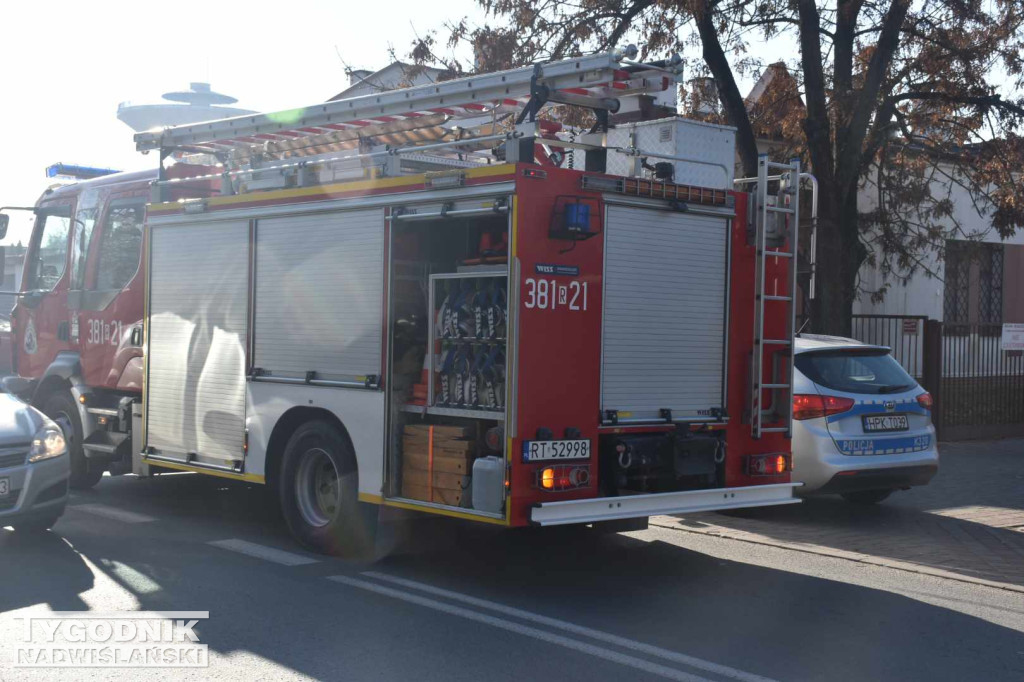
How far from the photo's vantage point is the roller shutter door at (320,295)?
7.79m

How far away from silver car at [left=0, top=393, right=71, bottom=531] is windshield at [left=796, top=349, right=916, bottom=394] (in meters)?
5.94

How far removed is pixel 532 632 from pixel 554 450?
3.83 feet

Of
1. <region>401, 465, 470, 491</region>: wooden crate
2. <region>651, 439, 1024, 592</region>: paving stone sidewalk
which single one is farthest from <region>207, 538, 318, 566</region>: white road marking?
<region>651, 439, 1024, 592</region>: paving stone sidewalk

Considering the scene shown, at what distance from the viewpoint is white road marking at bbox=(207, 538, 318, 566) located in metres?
7.96

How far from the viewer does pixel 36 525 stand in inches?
325

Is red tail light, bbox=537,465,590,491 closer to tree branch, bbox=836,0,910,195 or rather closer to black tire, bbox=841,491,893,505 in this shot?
black tire, bbox=841,491,893,505

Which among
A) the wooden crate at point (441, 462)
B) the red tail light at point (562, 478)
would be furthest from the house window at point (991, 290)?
the wooden crate at point (441, 462)

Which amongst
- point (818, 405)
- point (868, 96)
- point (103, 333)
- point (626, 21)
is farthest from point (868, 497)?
point (626, 21)

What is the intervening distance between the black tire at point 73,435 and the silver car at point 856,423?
654 cm

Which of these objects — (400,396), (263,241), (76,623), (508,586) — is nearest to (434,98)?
(263,241)

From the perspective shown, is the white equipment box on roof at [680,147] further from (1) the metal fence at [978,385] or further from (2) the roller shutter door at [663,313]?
(1) the metal fence at [978,385]

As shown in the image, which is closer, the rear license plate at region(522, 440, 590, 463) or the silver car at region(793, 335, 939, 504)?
the rear license plate at region(522, 440, 590, 463)

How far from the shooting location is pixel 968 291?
74.9ft

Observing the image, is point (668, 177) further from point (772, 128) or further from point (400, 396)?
point (772, 128)
